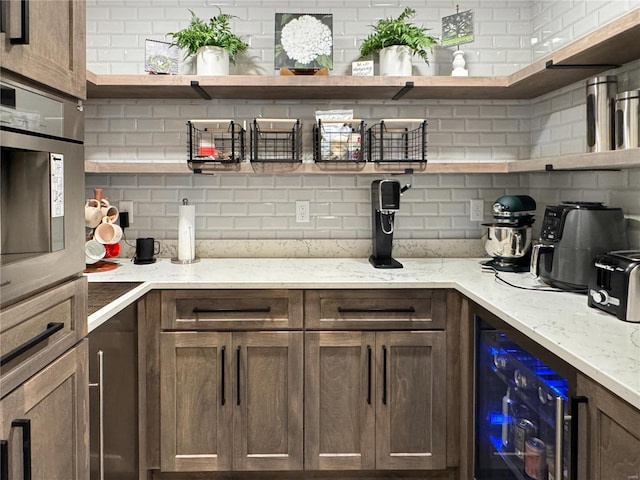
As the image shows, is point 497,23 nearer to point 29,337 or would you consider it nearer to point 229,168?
point 229,168

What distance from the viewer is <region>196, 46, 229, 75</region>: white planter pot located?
2.64m

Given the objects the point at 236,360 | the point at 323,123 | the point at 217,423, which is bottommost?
the point at 217,423

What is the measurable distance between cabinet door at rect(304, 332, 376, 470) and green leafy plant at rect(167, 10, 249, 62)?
4.78 ft

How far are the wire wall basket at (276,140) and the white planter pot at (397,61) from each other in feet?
1.67

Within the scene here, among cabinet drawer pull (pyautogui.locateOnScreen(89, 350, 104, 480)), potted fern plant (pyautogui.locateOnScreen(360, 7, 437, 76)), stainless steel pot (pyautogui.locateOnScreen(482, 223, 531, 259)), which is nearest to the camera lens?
cabinet drawer pull (pyautogui.locateOnScreen(89, 350, 104, 480))

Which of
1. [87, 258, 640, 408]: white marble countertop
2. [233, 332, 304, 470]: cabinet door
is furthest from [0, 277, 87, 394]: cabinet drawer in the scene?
[233, 332, 304, 470]: cabinet door

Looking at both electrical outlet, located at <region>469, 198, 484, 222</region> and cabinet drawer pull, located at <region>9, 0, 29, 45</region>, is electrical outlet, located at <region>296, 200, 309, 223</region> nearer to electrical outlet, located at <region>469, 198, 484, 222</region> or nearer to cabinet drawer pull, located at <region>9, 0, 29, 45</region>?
electrical outlet, located at <region>469, 198, 484, 222</region>

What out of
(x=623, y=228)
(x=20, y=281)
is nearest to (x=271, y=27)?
(x=623, y=228)

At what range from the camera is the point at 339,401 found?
231 centimetres

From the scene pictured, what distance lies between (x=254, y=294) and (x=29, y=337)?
3.86 ft

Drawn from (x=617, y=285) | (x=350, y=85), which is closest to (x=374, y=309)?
(x=617, y=285)

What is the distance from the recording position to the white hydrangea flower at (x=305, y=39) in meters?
2.66

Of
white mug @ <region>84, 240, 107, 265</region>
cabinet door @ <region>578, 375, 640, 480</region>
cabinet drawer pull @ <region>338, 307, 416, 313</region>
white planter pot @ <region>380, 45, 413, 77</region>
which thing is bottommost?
cabinet door @ <region>578, 375, 640, 480</region>

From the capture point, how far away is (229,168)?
2617 millimetres
